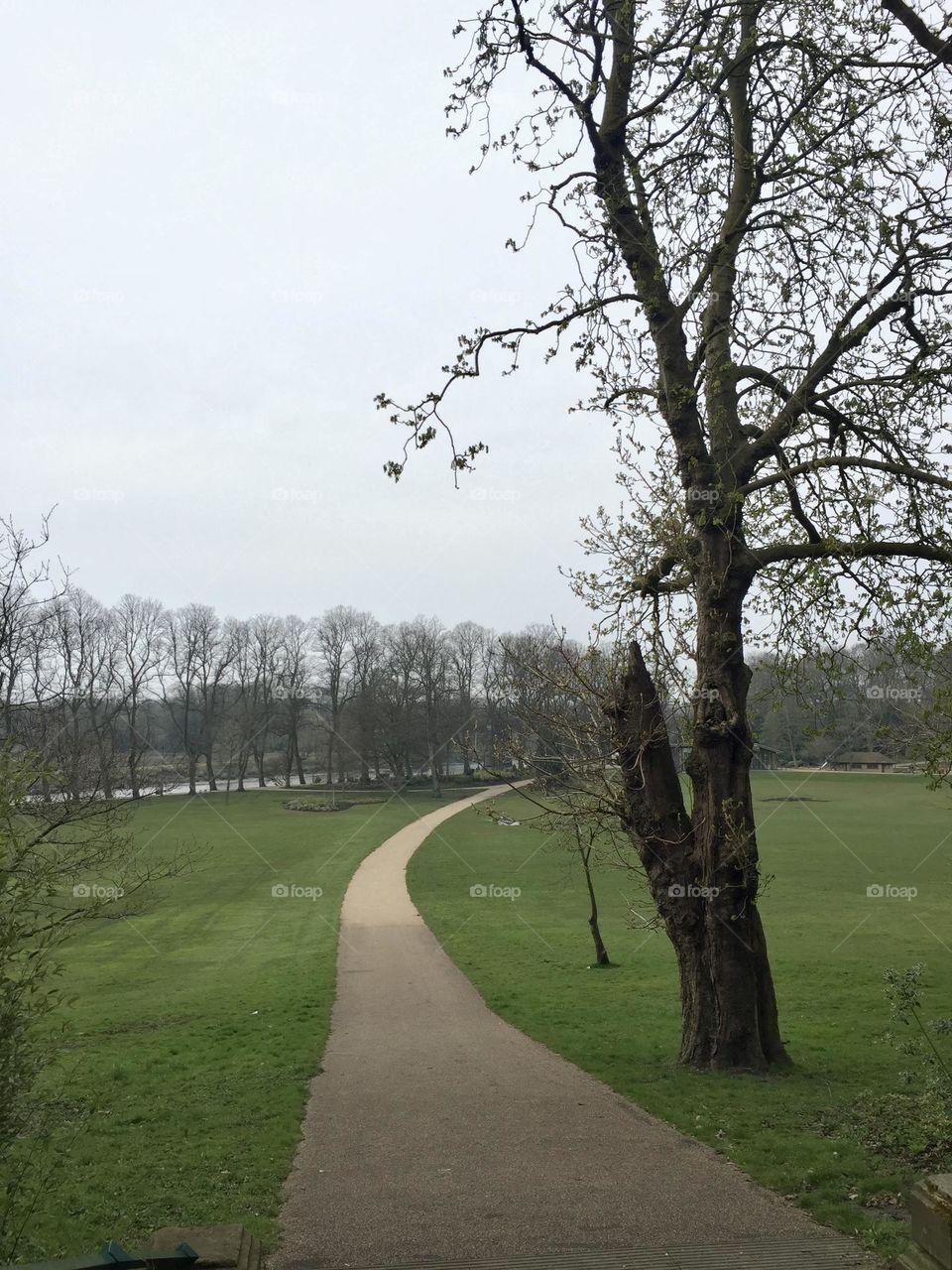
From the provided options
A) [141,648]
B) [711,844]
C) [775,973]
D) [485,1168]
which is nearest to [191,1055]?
[485,1168]

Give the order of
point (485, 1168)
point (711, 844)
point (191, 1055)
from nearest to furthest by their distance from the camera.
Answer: point (485, 1168) → point (711, 844) → point (191, 1055)

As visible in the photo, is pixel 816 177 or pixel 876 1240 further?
pixel 816 177

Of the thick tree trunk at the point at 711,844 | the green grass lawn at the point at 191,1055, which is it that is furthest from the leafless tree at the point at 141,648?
the thick tree trunk at the point at 711,844

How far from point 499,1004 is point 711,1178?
979 centimetres

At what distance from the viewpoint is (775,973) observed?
850 inches

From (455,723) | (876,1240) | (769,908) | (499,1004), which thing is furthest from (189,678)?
(876,1240)

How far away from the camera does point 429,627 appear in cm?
8850

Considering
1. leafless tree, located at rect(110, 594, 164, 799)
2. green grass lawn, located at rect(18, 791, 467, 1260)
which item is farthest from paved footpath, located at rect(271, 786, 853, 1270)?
leafless tree, located at rect(110, 594, 164, 799)

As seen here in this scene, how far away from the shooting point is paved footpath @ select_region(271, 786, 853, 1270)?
22.4 ft

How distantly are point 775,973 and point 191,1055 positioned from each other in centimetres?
1294

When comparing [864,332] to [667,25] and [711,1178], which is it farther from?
[711,1178]

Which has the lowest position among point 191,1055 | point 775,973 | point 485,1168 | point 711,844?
point 775,973

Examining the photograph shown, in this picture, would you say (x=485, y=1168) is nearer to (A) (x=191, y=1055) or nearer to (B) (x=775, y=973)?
(A) (x=191, y=1055)

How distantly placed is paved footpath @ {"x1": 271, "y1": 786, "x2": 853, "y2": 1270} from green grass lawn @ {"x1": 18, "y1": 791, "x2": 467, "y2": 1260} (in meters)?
0.48
